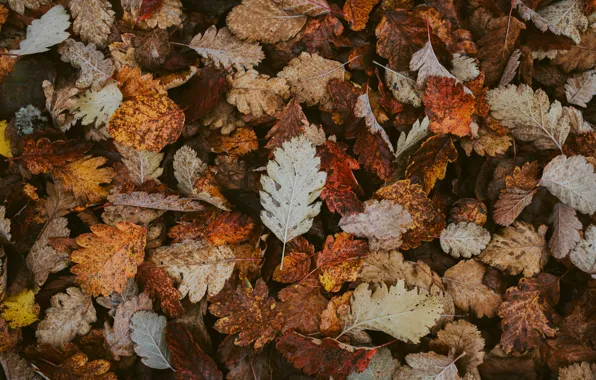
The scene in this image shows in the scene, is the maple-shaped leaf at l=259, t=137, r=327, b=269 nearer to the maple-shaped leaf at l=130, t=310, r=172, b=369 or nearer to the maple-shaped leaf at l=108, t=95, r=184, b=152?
the maple-shaped leaf at l=108, t=95, r=184, b=152

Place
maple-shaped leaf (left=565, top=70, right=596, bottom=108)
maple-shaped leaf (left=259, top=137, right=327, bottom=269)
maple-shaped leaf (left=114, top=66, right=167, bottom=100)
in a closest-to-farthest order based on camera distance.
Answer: maple-shaped leaf (left=259, top=137, right=327, bottom=269)
maple-shaped leaf (left=114, top=66, right=167, bottom=100)
maple-shaped leaf (left=565, top=70, right=596, bottom=108)

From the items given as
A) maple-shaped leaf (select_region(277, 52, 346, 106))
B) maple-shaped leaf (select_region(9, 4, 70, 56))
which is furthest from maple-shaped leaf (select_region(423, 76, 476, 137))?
maple-shaped leaf (select_region(9, 4, 70, 56))

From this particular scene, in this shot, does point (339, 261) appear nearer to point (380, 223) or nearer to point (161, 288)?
point (380, 223)

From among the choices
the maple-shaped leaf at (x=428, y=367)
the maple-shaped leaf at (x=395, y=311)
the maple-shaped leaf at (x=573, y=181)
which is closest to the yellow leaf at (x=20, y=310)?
the maple-shaped leaf at (x=395, y=311)

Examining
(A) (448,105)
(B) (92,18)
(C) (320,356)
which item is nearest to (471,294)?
(C) (320,356)

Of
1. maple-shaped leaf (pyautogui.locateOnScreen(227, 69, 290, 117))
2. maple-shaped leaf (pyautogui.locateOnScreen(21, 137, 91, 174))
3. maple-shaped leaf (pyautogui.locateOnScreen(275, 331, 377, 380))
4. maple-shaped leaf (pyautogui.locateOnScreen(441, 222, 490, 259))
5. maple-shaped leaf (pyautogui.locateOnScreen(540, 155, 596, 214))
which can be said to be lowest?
maple-shaped leaf (pyautogui.locateOnScreen(275, 331, 377, 380))

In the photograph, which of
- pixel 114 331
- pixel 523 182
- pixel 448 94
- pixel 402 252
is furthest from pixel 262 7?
pixel 114 331
